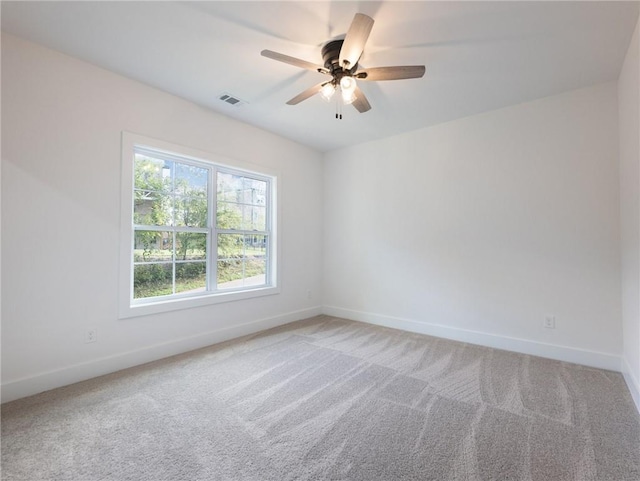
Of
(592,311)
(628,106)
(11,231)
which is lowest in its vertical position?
(592,311)

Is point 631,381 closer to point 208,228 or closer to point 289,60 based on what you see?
point 289,60

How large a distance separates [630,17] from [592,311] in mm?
2373

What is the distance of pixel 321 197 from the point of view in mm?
4797

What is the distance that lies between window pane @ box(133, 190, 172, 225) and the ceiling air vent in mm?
1182

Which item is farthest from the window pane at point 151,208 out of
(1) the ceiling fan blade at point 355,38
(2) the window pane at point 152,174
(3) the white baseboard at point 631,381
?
(3) the white baseboard at point 631,381

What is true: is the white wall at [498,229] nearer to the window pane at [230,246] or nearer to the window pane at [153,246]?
the window pane at [230,246]

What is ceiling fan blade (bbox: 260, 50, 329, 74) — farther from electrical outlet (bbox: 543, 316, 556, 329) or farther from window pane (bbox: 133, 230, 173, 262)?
electrical outlet (bbox: 543, 316, 556, 329)

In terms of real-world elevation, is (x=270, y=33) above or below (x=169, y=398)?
above

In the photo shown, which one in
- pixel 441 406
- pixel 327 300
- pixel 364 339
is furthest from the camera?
pixel 327 300

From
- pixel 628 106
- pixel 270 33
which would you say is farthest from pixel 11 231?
pixel 628 106

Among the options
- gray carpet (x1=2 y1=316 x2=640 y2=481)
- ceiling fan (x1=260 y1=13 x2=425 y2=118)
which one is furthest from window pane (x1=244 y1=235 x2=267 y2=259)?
ceiling fan (x1=260 y1=13 x2=425 y2=118)

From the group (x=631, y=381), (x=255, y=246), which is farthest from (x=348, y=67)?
(x=631, y=381)

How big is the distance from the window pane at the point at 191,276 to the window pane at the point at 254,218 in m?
0.80

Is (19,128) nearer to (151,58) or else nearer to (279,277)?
(151,58)
